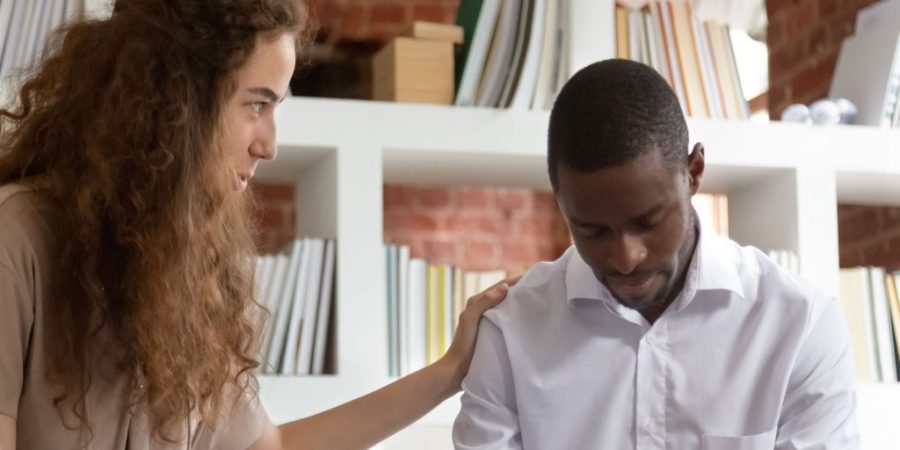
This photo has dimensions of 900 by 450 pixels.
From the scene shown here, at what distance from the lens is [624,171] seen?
1.57 meters

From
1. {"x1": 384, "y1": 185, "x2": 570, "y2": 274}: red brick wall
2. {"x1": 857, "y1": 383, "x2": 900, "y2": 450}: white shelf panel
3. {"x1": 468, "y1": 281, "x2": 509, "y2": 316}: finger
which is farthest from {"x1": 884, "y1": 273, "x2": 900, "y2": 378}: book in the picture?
{"x1": 384, "y1": 185, "x2": 570, "y2": 274}: red brick wall

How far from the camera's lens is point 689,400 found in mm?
1731

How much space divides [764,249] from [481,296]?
108 cm

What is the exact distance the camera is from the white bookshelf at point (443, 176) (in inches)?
98.1

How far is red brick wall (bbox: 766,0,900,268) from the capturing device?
11.3ft

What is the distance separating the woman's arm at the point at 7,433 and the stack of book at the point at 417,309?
44.1 inches

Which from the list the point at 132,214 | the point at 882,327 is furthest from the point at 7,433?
the point at 882,327

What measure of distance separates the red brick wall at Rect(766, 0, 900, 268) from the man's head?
1937mm

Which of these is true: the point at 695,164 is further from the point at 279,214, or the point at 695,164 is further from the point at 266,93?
the point at 279,214

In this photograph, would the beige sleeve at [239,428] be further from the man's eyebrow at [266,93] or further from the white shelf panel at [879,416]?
the white shelf panel at [879,416]

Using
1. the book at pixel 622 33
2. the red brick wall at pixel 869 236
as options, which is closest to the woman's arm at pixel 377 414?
the book at pixel 622 33

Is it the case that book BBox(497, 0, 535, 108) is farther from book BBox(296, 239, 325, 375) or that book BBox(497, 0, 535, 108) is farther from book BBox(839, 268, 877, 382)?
book BBox(839, 268, 877, 382)

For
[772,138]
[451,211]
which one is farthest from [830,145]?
[451,211]

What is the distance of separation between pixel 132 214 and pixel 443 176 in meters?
1.30
